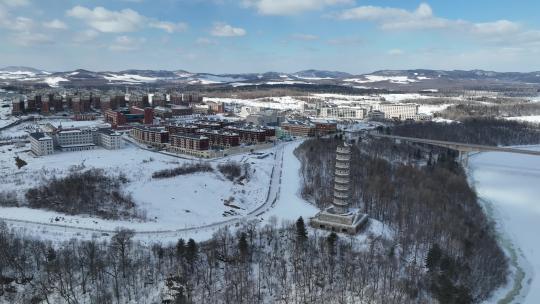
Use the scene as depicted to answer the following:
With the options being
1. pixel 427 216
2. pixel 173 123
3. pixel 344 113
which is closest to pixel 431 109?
pixel 344 113

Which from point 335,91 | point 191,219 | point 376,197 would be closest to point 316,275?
point 191,219

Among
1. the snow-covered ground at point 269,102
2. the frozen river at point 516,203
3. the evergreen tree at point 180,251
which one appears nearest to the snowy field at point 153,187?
the evergreen tree at point 180,251

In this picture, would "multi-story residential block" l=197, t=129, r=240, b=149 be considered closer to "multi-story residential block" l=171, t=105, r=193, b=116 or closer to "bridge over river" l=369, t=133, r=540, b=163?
"bridge over river" l=369, t=133, r=540, b=163

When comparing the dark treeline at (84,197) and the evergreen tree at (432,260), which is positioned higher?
the dark treeline at (84,197)

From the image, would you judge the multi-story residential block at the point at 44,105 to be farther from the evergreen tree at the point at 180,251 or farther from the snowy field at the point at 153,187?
the evergreen tree at the point at 180,251

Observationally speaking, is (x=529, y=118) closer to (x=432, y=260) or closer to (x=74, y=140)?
(x=432, y=260)

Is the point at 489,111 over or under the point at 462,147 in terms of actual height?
over

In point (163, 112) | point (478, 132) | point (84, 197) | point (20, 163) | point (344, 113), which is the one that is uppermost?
point (163, 112)

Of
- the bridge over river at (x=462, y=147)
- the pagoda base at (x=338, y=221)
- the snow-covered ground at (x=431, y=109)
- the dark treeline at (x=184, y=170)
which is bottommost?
the pagoda base at (x=338, y=221)
